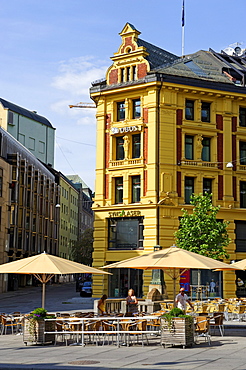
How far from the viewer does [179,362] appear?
14195mm

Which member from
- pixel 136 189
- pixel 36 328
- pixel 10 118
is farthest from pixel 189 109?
pixel 10 118

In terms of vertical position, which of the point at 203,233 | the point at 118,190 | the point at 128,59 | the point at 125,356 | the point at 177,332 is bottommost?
the point at 125,356

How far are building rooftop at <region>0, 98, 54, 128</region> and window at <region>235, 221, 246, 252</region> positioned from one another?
165ft

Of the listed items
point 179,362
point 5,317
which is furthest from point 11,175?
point 179,362

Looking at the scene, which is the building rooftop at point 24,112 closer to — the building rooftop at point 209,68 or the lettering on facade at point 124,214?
the building rooftop at point 209,68

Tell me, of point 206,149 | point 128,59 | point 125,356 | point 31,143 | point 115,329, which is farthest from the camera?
point 31,143

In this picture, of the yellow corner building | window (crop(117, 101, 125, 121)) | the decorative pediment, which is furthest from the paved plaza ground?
the decorative pediment

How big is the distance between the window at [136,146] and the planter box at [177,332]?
89.4 ft

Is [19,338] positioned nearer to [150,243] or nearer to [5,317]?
[5,317]

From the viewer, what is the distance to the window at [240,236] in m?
43.9

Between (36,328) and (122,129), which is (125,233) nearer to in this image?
(122,129)

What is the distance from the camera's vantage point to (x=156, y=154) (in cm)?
4238

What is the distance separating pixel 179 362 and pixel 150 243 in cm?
2740

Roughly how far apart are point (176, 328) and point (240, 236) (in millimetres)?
27973
